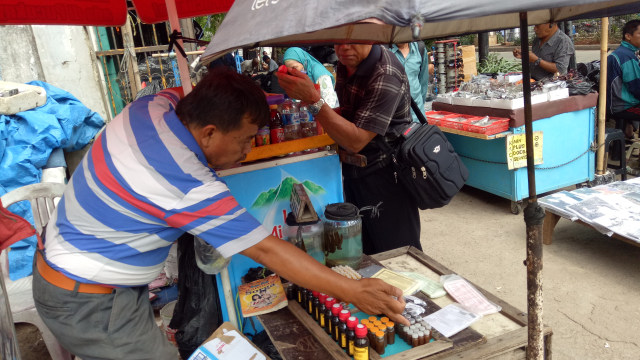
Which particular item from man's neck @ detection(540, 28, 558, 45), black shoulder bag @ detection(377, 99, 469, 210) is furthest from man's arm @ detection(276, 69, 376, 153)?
man's neck @ detection(540, 28, 558, 45)

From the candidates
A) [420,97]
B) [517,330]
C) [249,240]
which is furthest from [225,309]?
[420,97]

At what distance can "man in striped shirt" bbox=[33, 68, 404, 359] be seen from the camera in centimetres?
146

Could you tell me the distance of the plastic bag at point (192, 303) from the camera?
7.35 ft

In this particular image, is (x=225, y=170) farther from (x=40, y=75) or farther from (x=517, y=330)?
(x=40, y=75)

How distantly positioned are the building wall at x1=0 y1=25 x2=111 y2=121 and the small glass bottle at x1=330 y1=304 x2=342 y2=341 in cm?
620

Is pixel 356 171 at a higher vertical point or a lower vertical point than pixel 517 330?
higher

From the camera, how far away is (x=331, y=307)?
1.73m

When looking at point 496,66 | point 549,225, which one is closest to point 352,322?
point 549,225

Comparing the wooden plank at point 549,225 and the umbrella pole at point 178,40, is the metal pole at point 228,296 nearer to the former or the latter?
the umbrella pole at point 178,40

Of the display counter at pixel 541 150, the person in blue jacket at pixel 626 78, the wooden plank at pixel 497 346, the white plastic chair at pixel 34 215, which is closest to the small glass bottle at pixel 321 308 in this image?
the wooden plank at pixel 497 346

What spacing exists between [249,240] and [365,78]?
1280mm

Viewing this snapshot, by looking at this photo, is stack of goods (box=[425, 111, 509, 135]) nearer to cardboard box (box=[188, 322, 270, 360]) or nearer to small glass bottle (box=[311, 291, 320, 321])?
small glass bottle (box=[311, 291, 320, 321])

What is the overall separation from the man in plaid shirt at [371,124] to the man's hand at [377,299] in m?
0.87

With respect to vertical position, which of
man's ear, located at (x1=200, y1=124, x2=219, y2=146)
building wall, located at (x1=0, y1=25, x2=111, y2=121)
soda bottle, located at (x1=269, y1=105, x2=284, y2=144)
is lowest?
soda bottle, located at (x1=269, y1=105, x2=284, y2=144)
